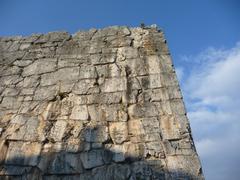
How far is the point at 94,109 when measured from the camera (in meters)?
3.73

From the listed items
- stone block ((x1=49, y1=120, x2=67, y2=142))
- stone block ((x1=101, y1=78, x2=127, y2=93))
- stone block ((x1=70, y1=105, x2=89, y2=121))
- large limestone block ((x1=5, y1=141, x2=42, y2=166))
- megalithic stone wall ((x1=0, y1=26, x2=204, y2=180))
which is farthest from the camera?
stone block ((x1=101, y1=78, x2=127, y2=93))

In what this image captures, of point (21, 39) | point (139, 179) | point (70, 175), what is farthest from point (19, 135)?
point (21, 39)

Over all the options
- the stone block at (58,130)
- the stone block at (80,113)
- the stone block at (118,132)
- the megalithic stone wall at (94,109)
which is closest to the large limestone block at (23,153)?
the megalithic stone wall at (94,109)

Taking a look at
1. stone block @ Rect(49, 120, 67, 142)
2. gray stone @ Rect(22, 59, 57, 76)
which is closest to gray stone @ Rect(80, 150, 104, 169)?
stone block @ Rect(49, 120, 67, 142)

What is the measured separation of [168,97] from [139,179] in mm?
1214

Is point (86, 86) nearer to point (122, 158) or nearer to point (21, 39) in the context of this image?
point (122, 158)

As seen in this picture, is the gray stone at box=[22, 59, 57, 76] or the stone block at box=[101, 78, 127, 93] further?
the gray stone at box=[22, 59, 57, 76]

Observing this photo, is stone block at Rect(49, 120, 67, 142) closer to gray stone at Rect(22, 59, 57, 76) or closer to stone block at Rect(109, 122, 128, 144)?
stone block at Rect(109, 122, 128, 144)

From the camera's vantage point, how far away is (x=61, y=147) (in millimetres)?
3422

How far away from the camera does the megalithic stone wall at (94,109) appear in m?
3.22

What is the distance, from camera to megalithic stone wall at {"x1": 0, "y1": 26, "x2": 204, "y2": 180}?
10.6ft

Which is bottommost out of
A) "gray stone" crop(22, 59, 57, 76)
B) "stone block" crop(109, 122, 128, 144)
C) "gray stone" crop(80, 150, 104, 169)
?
"gray stone" crop(80, 150, 104, 169)

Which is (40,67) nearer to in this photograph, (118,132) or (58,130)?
(58,130)

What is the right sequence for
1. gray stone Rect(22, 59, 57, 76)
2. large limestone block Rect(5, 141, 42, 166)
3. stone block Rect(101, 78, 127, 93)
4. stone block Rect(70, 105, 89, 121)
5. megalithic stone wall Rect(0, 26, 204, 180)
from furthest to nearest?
gray stone Rect(22, 59, 57, 76), stone block Rect(101, 78, 127, 93), stone block Rect(70, 105, 89, 121), large limestone block Rect(5, 141, 42, 166), megalithic stone wall Rect(0, 26, 204, 180)
